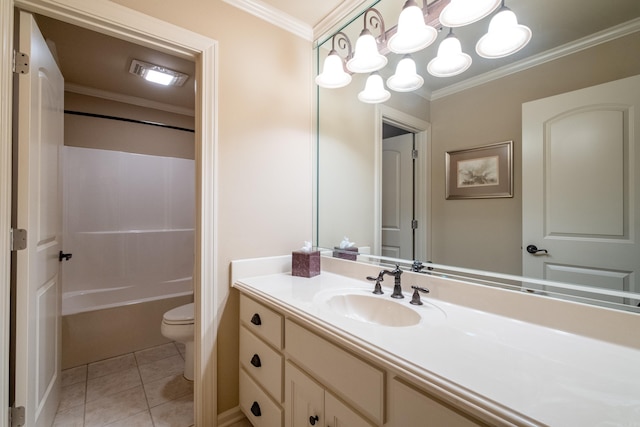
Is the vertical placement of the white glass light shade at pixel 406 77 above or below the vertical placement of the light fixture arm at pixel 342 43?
below

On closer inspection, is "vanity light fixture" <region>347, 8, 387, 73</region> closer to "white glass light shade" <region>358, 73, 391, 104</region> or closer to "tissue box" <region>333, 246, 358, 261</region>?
"white glass light shade" <region>358, 73, 391, 104</region>

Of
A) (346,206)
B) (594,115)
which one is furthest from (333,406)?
(594,115)

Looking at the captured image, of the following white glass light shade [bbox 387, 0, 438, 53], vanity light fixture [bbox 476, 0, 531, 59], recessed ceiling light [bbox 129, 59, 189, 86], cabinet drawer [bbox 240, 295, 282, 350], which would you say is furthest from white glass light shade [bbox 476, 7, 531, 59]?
recessed ceiling light [bbox 129, 59, 189, 86]

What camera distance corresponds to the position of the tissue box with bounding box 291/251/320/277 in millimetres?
1502

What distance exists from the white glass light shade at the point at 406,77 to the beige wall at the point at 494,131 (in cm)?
14

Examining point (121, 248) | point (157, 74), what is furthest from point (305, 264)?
point (121, 248)

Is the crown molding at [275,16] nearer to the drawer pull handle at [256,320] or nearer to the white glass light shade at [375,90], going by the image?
the white glass light shade at [375,90]

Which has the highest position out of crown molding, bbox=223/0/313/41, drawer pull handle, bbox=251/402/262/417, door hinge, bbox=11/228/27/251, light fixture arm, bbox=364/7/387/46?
crown molding, bbox=223/0/313/41

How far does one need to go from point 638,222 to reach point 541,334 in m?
0.42

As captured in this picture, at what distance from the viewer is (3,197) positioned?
1004 mm

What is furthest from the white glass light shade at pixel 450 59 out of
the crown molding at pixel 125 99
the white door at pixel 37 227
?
the crown molding at pixel 125 99

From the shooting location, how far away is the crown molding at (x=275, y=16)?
4.83ft

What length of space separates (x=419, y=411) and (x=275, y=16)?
6.36ft

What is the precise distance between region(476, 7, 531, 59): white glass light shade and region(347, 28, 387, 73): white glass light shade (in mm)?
447
